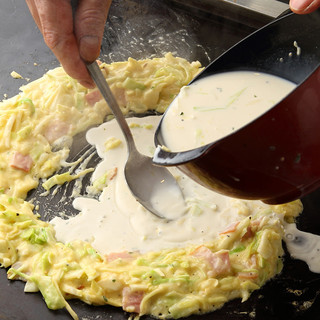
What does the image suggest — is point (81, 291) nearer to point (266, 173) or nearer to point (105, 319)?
point (105, 319)

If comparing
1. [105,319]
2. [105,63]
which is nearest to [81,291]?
[105,319]

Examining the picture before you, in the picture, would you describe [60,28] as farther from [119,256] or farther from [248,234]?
[248,234]

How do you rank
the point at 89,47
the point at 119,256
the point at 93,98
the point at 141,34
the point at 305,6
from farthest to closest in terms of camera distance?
the point at 141,34 < the point at 93,98 < the point at 89,47 < the point at 119,256 < the point at 305,6

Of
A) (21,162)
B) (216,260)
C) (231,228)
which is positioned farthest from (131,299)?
(21,162)

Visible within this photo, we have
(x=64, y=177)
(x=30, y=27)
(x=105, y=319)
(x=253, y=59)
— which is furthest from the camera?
(x=30, y=27)

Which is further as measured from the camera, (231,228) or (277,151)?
(231,228)
